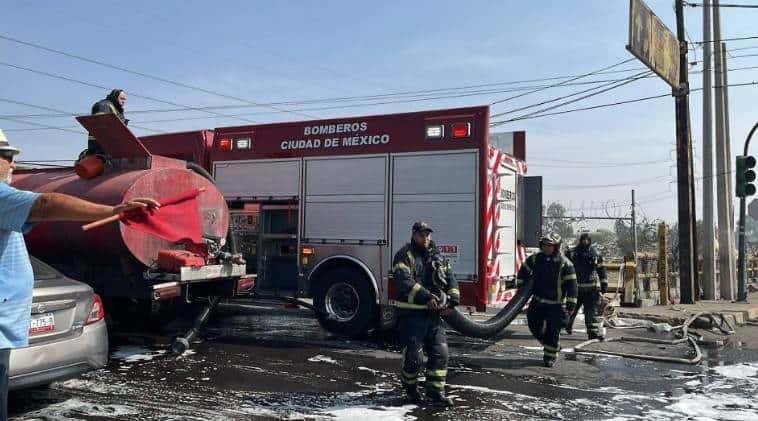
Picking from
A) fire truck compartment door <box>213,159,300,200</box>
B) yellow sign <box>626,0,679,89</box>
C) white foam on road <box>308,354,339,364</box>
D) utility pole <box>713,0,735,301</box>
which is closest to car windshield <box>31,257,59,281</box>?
white foam on road <box>308,354,339,364</box>

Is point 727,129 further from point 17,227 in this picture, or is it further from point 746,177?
point 17,227

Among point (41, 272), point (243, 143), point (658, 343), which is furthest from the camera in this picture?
point (243, 143)

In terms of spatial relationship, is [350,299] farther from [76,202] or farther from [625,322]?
[76,202]

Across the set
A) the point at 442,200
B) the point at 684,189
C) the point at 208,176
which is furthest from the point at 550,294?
the point at 684,189

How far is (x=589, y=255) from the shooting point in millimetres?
9289

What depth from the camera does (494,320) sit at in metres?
8.19

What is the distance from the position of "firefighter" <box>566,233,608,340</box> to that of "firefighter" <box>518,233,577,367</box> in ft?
5.49

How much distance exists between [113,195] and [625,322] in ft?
27.1

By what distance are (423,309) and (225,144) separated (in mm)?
5610

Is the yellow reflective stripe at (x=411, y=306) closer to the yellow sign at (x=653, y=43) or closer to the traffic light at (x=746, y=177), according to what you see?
the yellow sign at (x=653, y=43)

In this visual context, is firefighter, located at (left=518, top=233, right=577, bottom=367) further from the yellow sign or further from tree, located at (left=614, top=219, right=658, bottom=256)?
tree, located at (left=614, top=219, right=658, bottom=256)

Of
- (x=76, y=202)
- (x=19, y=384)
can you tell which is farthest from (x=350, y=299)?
(x=76, y=202)

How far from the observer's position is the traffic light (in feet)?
50.5

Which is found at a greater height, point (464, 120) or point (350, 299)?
point (464, 120)
